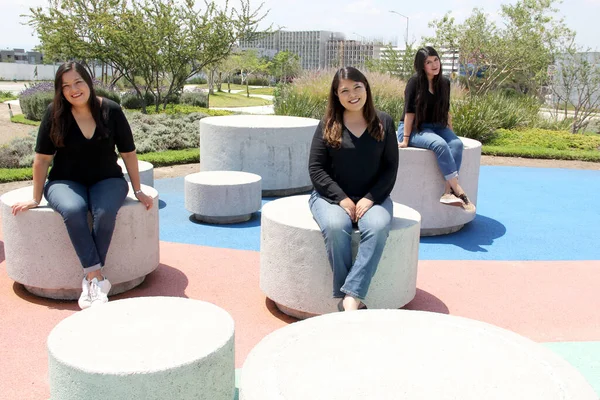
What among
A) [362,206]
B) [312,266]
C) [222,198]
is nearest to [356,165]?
[362,206]

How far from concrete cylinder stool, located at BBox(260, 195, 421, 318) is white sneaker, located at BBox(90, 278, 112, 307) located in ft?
3.76

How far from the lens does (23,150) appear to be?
11422 mm

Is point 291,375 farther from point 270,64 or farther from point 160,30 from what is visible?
point 270,64

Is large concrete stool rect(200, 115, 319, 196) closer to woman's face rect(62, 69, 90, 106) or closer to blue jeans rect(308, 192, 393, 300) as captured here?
woman's face rect(62, 69, 90, 106)

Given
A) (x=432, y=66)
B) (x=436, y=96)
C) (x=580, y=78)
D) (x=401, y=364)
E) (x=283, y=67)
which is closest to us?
(x=401, y=364)

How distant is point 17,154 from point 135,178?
7678mm

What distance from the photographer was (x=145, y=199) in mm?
4684

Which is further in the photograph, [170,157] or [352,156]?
[170,157]

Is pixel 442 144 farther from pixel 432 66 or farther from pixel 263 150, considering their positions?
pixel 263 150

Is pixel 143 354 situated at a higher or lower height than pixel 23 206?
lower

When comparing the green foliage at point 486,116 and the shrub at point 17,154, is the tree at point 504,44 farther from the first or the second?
the shrub at point 17,154

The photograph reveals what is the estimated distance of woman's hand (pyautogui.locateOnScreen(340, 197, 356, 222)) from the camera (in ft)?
13.7

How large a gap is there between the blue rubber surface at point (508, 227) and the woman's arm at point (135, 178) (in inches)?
68.1

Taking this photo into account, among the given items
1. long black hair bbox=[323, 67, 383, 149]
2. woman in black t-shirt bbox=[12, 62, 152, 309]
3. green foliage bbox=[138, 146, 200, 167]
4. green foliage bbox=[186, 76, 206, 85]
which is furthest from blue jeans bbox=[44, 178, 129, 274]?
green foliage bbox=[186, 76, 206, 85]
